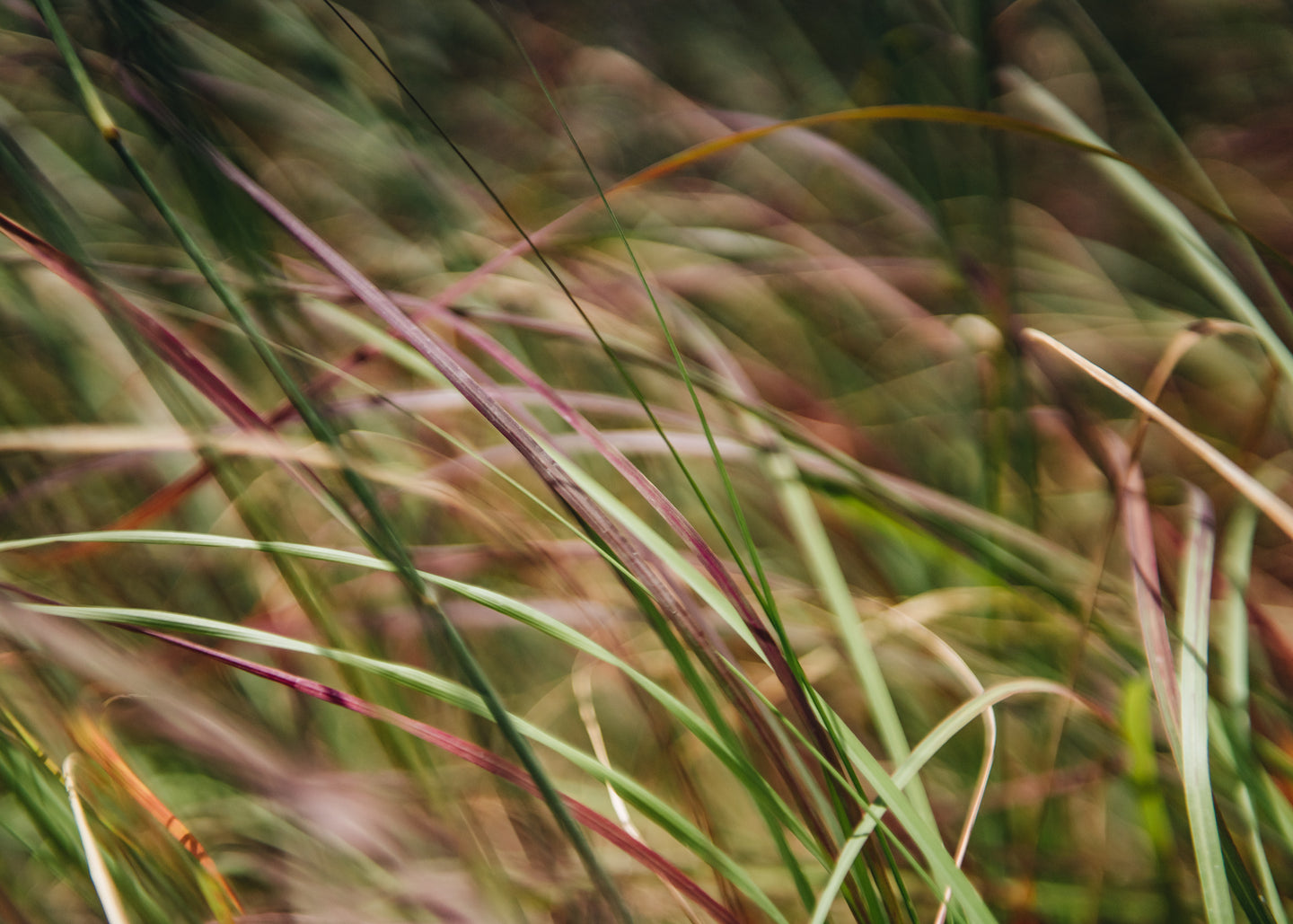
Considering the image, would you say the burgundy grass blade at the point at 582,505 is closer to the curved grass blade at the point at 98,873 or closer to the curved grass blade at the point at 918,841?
the curved grass blade at the point at 918,841

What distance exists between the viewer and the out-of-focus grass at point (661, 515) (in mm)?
236

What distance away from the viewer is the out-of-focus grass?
0.24m

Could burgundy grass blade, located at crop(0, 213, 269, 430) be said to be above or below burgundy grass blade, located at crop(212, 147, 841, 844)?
above

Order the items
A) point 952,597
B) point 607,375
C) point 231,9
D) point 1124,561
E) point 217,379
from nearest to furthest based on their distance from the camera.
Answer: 1. point 217,379
2. point 952,597
3. point 1124,561
4. point 607,375
5. point 231,9

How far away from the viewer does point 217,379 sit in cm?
24

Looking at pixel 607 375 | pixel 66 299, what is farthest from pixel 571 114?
pixel 66 299

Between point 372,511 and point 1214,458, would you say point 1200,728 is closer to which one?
point 1214,458

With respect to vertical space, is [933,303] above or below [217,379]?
below

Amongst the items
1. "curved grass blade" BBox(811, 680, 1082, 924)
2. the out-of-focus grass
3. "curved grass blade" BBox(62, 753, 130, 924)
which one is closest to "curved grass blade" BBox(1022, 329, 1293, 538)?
the out-of-focus grass

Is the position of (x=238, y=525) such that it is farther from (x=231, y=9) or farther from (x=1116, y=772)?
(x=231, y=9)

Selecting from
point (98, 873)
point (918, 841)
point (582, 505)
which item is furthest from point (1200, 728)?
point (98, 873)

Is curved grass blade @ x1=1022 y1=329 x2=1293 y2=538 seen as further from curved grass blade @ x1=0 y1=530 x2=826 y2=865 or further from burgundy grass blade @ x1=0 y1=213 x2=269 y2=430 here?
burgundy grass blade @ x1=0 y1=213 x2=269 y2=430

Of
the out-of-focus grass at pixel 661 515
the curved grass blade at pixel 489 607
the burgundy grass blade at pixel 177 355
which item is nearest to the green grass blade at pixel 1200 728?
the out-of-focus grass at pixel 661 515

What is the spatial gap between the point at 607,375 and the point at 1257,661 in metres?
0.49
